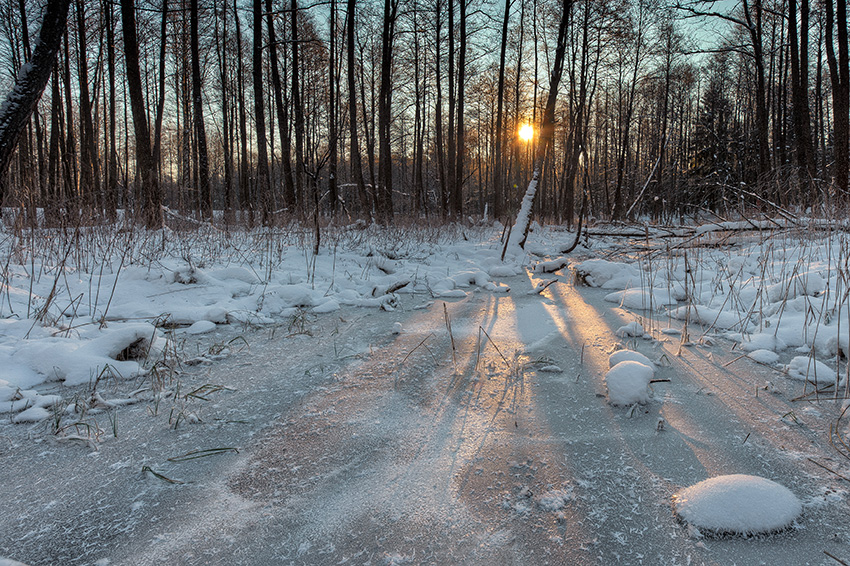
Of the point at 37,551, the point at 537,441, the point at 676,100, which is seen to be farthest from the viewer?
the point at 676,100

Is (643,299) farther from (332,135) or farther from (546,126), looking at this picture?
(332,135)

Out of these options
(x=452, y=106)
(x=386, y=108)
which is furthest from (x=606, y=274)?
(x=452, y=106)

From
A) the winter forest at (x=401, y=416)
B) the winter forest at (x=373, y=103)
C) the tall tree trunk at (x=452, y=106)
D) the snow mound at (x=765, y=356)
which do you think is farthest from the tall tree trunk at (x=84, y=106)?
the snow mound at (x=765, y=356)

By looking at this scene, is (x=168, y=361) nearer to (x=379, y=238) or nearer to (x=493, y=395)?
(x=493, y=395)

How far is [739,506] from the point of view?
3.32 feet

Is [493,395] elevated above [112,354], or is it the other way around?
[112,354]

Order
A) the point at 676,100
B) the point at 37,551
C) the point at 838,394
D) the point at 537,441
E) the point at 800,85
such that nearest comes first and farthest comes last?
1. the point at 37,551
2. the point at 537,441
3. the point at 838,394
4. the point at 800,85
5. the point at 676,100

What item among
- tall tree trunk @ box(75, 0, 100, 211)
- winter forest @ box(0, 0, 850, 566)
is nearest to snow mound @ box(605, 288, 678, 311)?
winter forest @ box(0, 0, 850, 566)

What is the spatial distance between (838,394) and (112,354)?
321 centimetres

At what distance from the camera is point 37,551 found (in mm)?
938

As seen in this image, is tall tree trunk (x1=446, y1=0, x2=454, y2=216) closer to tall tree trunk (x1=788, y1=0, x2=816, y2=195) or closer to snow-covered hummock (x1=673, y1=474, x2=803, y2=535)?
tall tree trunk (x1=788, y1=0, x2=816, y2=195)

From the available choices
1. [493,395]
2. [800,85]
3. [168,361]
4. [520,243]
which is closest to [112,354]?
[168,361]

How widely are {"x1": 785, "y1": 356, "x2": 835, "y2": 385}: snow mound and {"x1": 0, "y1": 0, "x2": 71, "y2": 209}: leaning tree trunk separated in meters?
5.99

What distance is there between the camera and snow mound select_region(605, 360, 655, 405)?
5.45ft
